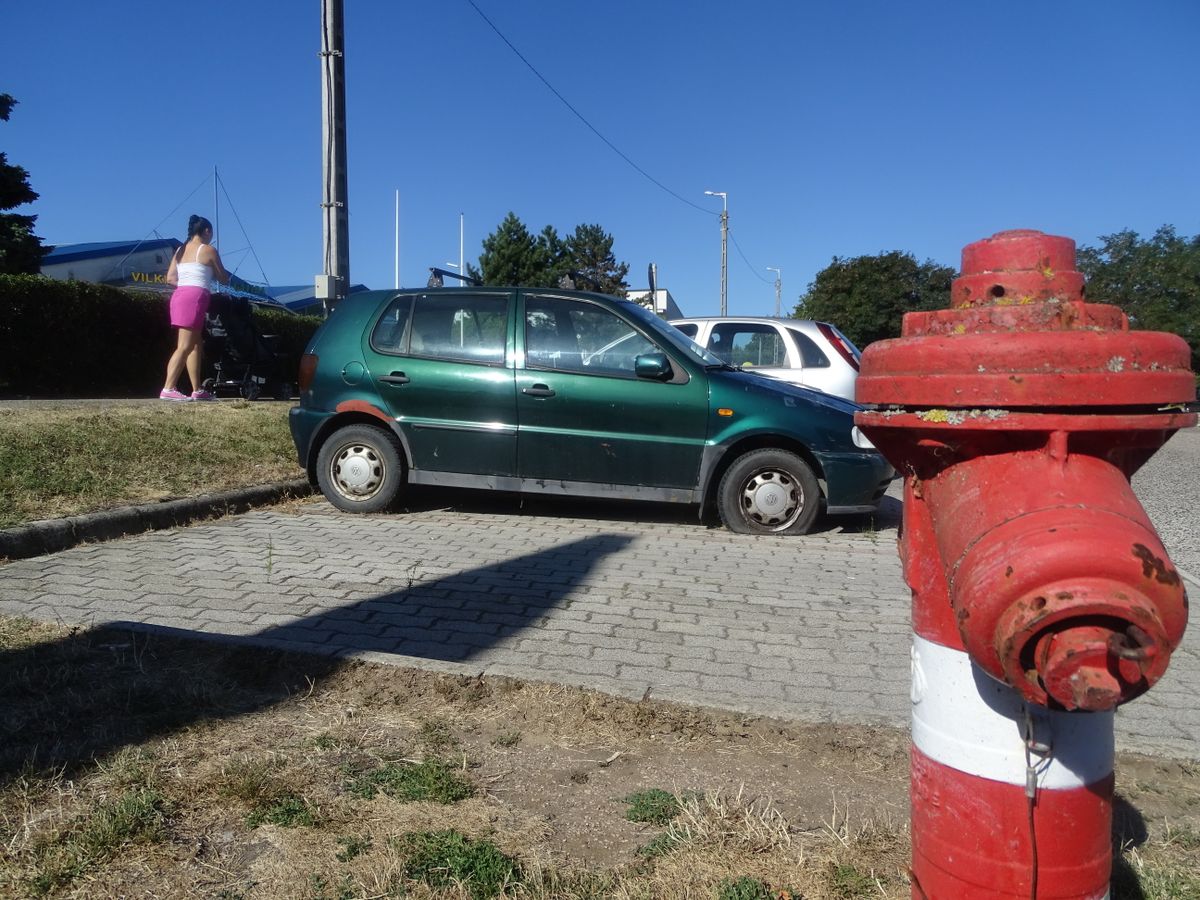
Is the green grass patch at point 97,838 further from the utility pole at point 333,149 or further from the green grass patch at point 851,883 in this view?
the utility pole at point 333,149

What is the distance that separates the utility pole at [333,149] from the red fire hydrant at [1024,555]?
10.9 meters

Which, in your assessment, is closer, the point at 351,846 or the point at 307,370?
the point at 351,846

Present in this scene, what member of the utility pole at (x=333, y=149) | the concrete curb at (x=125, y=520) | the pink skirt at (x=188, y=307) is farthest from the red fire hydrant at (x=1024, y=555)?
the utility pole at (x=333, y=149)

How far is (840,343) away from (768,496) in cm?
390

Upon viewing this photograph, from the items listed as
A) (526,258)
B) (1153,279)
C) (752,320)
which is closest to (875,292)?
(1153,279)

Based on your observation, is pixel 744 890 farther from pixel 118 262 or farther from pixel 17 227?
pixel 118 262

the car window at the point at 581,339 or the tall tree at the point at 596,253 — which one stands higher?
the tall tree at the point at 596,253

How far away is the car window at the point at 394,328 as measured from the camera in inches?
292

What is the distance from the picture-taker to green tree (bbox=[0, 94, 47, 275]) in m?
23.9

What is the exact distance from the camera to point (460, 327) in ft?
24.3

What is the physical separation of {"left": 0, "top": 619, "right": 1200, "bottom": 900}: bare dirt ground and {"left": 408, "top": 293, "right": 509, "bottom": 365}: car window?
3.86 metres

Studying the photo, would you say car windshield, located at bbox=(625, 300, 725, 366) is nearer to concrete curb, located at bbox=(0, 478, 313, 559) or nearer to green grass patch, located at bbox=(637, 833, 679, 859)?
concrete curb, located at bbox=(0, 478, 313, 559)

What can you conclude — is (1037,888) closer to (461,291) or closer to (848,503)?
(848,503)

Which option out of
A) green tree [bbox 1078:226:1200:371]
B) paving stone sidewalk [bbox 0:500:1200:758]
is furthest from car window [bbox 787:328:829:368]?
green tree [bbox 1078:226:1200:371]
